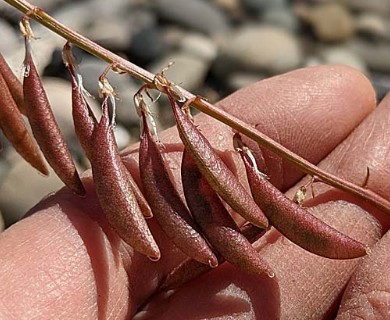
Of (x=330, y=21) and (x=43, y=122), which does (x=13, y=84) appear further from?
(x=330, y=21)

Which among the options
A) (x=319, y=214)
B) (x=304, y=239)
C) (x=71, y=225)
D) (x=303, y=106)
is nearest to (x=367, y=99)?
(x=303, y=106)

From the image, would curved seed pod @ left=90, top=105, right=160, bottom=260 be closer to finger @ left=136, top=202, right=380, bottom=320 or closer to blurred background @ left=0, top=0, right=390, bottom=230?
finger @ left=136, top=202, right=380, bottom=320

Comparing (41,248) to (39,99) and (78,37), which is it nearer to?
(39,99)

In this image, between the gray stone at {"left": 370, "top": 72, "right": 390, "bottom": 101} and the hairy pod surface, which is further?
the gray stone at {"left": 370, "top": 72, "right": 390, "bottom": 101}

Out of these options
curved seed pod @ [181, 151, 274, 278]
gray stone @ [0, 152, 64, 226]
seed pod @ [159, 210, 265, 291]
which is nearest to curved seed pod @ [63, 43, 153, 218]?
curved seed pod @ [181, 151, 274, 278]

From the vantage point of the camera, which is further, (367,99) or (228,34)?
(228,34)

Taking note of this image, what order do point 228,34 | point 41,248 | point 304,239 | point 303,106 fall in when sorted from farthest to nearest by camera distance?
point 228,34, point 303,106, point 41,248, point 304,239
